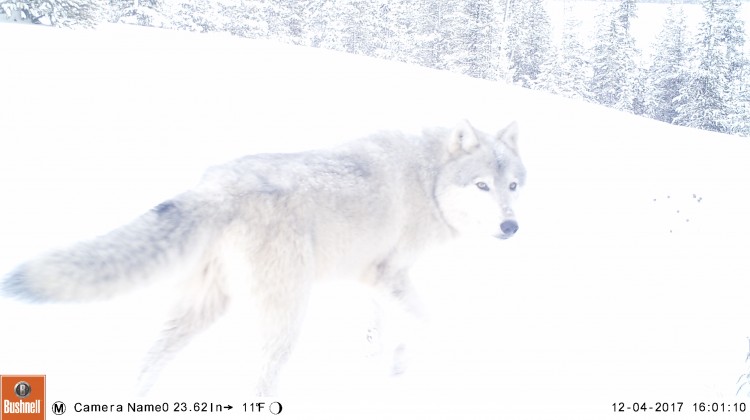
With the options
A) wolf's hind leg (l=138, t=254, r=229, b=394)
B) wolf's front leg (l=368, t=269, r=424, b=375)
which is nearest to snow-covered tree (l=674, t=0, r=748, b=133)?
wolf's front leg (l=368, t=269, r=424, b=375)

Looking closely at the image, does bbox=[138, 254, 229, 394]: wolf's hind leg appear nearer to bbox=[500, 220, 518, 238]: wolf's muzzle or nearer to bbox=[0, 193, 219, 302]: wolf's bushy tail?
bbox=[0, 193, 219, 302]: wolf's bushy tail

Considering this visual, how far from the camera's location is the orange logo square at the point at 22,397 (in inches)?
122

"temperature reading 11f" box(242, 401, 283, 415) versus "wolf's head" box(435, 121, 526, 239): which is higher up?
"wolf's head" box(435, 121, 526, 239)

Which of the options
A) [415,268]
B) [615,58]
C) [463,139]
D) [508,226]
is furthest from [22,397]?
[615,58]

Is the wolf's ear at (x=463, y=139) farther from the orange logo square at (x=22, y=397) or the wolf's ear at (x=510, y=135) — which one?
the orange logo square at (x=22, y=397)

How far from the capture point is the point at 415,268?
618 cm

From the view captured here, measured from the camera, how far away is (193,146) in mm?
8609

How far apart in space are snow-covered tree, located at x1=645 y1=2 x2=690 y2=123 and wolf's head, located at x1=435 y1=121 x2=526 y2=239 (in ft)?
113

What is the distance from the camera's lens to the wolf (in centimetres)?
285

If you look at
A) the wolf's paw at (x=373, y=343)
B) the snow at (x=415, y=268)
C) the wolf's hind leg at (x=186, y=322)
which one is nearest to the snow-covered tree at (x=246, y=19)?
the snow at (x=415, y=268)

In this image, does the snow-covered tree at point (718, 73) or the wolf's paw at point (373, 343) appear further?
the snow-covered tree at point (718, 73)

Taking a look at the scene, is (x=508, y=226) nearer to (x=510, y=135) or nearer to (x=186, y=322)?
(x=510, y=135)

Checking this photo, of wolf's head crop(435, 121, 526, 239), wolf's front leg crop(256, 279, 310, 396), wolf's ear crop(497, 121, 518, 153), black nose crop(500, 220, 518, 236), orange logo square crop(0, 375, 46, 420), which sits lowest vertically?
orange logo square crop(0, 375, 46, 420)

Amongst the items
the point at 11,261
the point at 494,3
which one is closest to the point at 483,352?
the point at 11,261
